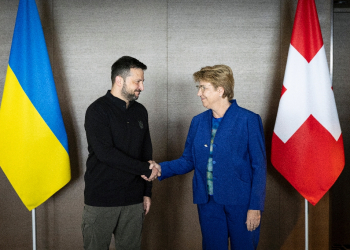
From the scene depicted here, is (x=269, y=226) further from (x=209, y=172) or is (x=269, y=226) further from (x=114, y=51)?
(x=114, y=51)

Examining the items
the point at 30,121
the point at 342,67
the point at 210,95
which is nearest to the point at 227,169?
the point at 210,95

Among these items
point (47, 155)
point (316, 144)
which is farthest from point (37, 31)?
point (316, 144)

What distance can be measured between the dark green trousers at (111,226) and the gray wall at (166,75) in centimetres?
74

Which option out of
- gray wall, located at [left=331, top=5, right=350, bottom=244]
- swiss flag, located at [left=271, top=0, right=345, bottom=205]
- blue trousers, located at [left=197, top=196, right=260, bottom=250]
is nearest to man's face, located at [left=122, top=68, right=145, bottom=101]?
blue trousers, located at [left=197, top=196, right=260, bottom=250]

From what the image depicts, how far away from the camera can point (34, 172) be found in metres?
2.22

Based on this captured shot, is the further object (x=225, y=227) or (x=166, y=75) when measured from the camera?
(x=166, y=75)

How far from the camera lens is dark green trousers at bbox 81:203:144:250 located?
1.88 metres

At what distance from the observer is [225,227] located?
1.84 meters

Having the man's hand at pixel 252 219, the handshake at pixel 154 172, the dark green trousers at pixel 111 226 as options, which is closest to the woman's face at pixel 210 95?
the handshake at pixel 154 172

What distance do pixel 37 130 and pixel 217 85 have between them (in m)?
1.34

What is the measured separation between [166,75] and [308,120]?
3.99 feet

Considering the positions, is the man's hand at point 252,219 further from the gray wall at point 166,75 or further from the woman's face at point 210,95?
the gray wall at point 166,75

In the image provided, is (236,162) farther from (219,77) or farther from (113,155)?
(113,155)

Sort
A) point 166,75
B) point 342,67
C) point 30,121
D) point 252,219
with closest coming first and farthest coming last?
point 252,219, point 30,121, point 166,75, point 342,67
